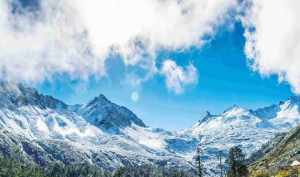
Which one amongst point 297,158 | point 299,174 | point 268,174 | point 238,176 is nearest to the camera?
point 299,174

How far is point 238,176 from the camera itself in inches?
6265

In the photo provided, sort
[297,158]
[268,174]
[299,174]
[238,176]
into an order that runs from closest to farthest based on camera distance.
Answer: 1. [299,174]
2. [238,176]
3. [268,174]
4. [297,158]

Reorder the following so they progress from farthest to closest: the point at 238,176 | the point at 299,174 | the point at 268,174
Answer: the point at 268,174 → the point at 238,176 → the point at 299,174

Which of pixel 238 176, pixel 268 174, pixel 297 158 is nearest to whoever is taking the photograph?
pixel 238 176

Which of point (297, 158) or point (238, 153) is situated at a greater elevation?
point (297, 158)

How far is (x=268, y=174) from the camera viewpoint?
18025 cm

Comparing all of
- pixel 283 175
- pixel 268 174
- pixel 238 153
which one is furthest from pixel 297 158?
pixel 238 153

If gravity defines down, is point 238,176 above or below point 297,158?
below

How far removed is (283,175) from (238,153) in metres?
19.6

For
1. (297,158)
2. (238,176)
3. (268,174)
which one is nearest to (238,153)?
(238,176)

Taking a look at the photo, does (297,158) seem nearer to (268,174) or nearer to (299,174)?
(268,174)

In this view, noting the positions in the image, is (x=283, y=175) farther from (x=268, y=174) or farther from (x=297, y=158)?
(x=297, y=158)

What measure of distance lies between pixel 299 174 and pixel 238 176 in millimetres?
19651

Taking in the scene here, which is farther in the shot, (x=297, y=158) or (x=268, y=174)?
(x=297, y=158)
